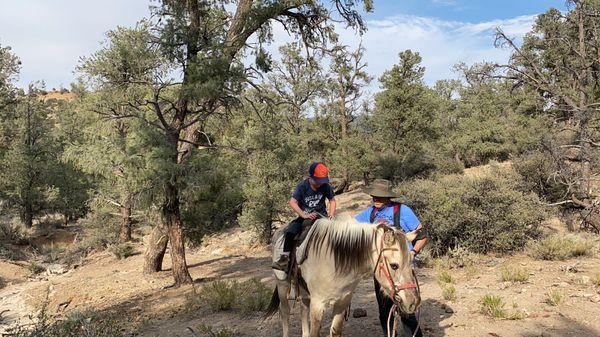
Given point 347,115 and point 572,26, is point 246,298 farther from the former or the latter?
point 347,115

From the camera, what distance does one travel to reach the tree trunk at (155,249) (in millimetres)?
12132

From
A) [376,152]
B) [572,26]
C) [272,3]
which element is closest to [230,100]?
[272,3]

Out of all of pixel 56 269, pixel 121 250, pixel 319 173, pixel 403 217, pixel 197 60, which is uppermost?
pixel 197 60

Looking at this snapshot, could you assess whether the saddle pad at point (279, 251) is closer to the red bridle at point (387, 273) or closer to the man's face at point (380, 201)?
the man's face at point (380, 201)

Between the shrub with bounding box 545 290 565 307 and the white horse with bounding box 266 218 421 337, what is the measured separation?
3.73m

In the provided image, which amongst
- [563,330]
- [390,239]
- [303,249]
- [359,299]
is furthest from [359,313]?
[390,239]

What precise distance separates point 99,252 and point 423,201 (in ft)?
52.1

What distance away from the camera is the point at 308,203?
5.20m

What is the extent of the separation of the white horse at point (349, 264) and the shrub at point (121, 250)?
1493cm

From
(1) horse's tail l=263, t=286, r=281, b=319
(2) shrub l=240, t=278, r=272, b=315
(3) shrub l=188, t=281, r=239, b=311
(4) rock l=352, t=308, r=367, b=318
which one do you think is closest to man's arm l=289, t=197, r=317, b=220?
(1) horse's tail l=263, t=286, r=281, b=319

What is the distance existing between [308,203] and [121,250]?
1457cm

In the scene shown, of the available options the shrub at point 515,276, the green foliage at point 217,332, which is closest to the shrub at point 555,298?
the shrub at point 515,276

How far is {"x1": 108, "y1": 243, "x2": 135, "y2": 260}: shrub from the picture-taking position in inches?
674

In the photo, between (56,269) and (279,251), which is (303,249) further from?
(56,269)
